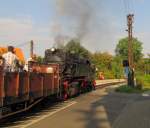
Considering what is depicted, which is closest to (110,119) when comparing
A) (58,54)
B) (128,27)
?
(58,54)

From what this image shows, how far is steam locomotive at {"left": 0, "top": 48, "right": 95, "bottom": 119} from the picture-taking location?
13.3m

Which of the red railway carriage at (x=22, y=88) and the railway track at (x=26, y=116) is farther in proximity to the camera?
the railway track at (x=26, y=116)

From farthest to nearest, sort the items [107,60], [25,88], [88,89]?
1. [107,60]
2. [88,89]
3. [25,88]

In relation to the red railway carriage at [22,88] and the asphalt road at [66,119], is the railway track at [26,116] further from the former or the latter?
the red railway carriage at [22,88]

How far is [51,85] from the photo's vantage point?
19969 mm

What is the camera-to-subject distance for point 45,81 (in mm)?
18422

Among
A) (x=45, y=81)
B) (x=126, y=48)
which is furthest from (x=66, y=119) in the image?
(x=126, y=48)

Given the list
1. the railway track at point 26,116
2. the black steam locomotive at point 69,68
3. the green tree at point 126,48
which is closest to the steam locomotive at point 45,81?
the black steam locomotive at point 69,68

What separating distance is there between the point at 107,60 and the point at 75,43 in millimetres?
72696

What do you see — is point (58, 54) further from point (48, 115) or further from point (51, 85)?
point (48, 115)

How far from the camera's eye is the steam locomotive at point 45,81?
13.3 m

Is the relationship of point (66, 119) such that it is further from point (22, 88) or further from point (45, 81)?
point (45, 81)

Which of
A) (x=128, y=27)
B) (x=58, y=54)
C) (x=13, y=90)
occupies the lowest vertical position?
(x=13, y=90)

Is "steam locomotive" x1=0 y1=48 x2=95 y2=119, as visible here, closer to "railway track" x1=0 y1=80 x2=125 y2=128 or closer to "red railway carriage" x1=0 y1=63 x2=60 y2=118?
"red railway carriage" x1=0 y1=63 x2=60 y2=118
